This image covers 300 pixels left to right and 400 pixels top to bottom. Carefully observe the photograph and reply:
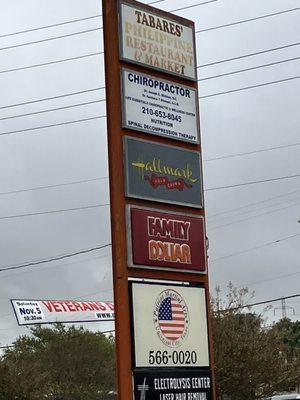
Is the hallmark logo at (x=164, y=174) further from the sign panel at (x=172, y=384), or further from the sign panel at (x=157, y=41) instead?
the sign panel at (x=172, y=384)

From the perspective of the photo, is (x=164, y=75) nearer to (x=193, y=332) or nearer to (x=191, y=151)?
(x=191, y=151)

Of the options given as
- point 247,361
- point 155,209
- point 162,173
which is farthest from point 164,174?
point 247,361

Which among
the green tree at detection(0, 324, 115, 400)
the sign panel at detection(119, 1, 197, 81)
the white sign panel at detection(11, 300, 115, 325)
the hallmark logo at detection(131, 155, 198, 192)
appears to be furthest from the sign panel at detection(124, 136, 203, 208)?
the white sign panel at detection(11, 300, 115, 325)

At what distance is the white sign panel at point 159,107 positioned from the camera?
16312mm

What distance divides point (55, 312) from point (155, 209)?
55.4 metres

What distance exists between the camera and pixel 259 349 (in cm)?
3591

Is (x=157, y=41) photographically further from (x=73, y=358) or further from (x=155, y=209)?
(x=73, y=358)

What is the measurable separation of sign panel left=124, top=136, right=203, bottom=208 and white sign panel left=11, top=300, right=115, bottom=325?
53161 millimetres

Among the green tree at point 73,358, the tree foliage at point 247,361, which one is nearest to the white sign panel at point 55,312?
the green tree at point 73,358

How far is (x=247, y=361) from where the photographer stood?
1416 inches

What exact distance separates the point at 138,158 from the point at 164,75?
191cm

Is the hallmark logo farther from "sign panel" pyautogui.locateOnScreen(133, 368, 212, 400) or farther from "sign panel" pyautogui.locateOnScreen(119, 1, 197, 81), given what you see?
"sign panel" pyautogui.locateOnScreen(133, 368, 212, 400)

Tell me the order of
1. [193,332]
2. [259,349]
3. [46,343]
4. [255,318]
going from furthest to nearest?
[46,343], [255,318], [259,349], [193,332]

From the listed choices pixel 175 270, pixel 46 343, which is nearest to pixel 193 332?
pixel 175 270
